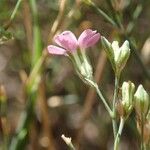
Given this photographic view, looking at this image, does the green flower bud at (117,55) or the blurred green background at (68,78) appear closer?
the green flower bud at (117,55)


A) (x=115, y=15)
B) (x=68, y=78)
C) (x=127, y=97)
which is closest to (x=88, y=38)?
(x=127, y=97)

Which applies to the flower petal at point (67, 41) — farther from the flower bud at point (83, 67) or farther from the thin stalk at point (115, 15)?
the thin stalk at point (115, 15)

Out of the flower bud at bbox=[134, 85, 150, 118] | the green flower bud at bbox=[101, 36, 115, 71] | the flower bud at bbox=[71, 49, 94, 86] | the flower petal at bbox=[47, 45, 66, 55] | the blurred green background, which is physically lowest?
the blurred green background

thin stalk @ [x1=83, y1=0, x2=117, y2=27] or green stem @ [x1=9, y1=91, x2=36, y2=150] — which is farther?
green stem @ [x1=9, y1=91, x2=36, y2=150]

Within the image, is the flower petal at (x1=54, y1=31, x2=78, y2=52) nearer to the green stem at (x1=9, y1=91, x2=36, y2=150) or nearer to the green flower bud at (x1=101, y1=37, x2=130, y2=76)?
the green flower bud at (x1=101, y1=37, x2=130, y2=76)

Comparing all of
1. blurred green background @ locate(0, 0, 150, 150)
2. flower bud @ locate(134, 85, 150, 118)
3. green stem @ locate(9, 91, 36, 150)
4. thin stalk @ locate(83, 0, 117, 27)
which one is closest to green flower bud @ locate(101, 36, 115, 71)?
flower bud @ locate(134, 85, 150, 118)

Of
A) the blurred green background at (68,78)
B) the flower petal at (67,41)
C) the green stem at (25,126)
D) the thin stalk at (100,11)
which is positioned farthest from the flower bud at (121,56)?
the blurred green background at (68,78)

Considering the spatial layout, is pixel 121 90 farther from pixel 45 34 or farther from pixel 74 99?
pixel 45 34

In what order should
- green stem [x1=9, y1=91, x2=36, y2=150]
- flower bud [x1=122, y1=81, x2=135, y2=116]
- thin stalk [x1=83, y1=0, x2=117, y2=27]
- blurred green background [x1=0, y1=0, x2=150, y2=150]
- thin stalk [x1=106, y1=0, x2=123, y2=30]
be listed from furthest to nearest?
1. blurred green background [x1=0, y1=0, x2=150, y2=150]
2. green stem [x1=9, y1=91, x2=36, y2=150]
3. thin stalk [x1=106, y1=0, x2=123, y2=30]
4. thin stalk [x1=83, y1=0, x2=117, y2=27]
5. flower bud [x1=122, y1=81, x2=135, y2=116]
